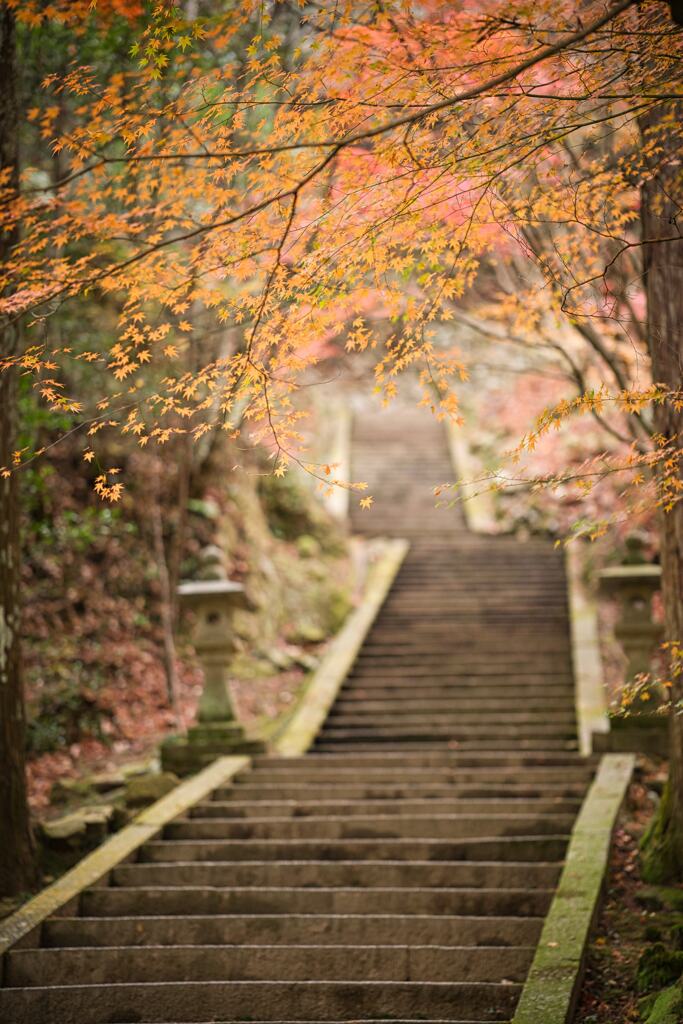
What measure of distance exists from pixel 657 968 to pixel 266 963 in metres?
2.04

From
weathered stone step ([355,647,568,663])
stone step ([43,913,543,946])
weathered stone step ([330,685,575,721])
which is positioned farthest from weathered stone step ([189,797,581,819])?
weathered stone step ([355,647,568,663])

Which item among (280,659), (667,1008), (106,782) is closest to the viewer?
(667,1008)

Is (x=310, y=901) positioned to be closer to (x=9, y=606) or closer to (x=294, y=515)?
(x=9, y=606)

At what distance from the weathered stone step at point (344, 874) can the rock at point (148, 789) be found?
63.6 inches

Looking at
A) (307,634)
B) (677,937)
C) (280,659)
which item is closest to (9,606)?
(677,937)

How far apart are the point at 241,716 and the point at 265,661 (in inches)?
59.2

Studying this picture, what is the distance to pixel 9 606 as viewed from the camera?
6.53 m

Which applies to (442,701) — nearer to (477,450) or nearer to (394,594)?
(394,594)

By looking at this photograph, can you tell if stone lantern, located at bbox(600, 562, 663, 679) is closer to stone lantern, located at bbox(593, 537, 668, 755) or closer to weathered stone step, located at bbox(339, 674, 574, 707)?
stone lantern, located at bbox(593, 537, 668, 755)

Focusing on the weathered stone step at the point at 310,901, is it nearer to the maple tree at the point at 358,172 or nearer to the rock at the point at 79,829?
the rock at the point at 79,829

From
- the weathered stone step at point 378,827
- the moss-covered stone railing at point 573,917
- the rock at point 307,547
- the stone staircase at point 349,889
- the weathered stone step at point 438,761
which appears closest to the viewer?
the moss-covered stone railing at point 573,917

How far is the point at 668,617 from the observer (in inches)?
253

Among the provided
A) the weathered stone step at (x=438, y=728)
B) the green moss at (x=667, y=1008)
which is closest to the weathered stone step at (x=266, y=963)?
the green moss at (x=667, y=1008)

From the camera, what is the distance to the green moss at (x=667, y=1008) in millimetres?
4543
